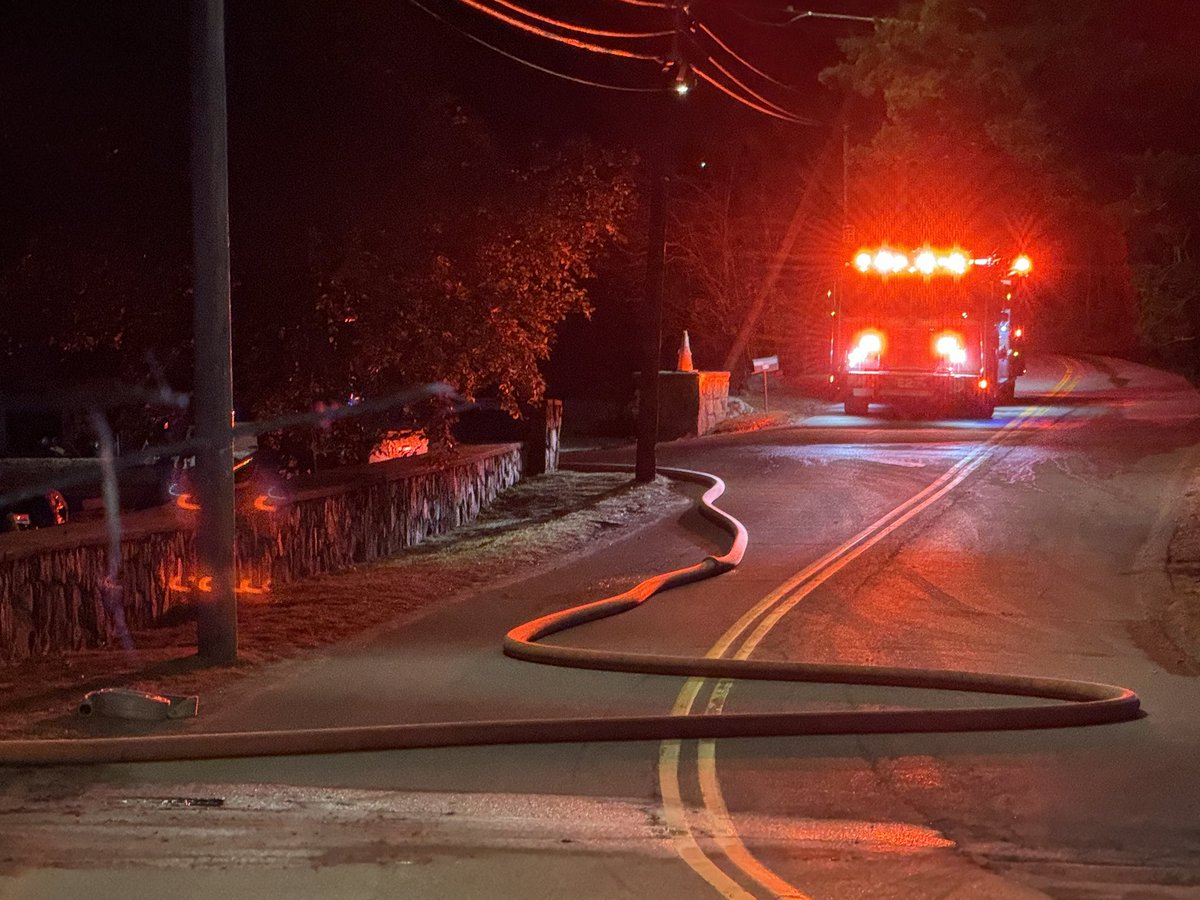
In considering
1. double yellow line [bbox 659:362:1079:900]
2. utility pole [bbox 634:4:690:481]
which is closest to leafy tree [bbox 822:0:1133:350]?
utility pole [bbox 634:4:690:481]

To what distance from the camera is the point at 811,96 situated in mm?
47625

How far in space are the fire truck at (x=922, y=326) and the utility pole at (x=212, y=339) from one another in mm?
20488

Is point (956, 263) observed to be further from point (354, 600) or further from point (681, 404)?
point (354, 600)

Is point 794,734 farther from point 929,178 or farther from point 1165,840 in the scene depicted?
point 929,178

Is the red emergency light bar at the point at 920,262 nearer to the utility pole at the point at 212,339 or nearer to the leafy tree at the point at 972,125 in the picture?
the leafy tree at the point at 972,125

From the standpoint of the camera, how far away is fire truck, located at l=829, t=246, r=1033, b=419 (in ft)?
92.1

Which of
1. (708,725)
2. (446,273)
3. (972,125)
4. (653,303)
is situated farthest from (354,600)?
(972,125)

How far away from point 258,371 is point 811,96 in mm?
36353

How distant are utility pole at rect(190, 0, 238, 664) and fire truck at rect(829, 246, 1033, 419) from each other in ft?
67.2

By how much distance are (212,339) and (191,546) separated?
2.87 m

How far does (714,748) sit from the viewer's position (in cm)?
753

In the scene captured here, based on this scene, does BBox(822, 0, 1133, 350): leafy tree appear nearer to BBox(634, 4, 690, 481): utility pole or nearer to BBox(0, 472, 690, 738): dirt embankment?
BBox(634, 4, 690, 481): utility pole

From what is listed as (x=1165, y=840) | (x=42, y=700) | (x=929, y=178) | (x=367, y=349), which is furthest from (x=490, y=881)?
(x=929, y=178)

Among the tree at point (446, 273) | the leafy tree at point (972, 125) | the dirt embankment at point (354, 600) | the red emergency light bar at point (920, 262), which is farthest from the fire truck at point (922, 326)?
the tree at point (446, 273)
